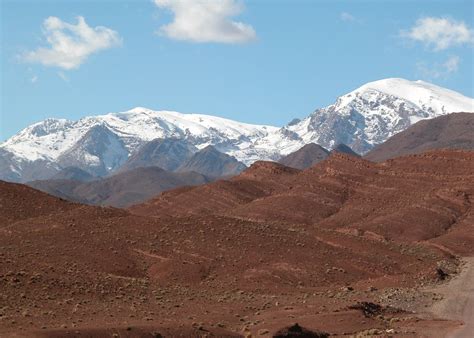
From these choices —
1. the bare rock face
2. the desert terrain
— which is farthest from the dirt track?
the bare rock face

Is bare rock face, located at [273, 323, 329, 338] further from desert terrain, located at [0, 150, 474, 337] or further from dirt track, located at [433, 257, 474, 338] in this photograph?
dirt track, located at [433, 257, 474, 338]

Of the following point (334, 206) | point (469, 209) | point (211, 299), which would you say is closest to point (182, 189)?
point (334, 206)

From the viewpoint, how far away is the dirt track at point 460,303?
157ft

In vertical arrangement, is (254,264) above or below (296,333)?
above

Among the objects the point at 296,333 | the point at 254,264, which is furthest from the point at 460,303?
the point at 296,333

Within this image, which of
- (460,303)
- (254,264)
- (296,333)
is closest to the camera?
(296,333)

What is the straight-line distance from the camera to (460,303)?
190 feet

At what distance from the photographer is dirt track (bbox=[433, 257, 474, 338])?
48000 mm

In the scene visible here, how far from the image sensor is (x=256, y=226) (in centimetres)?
7738

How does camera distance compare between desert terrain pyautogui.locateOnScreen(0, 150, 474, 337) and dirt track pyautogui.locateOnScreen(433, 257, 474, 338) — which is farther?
dirt track pyautogui.locateOnScreen(433, 257, 474, 338)

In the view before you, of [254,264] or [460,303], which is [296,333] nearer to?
[460,303]

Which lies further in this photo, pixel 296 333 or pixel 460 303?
pixel 460 303

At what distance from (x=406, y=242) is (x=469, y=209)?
51.5 feet

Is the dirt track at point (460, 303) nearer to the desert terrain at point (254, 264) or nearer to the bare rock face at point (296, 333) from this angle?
the desert terrain at point (254, 264)
